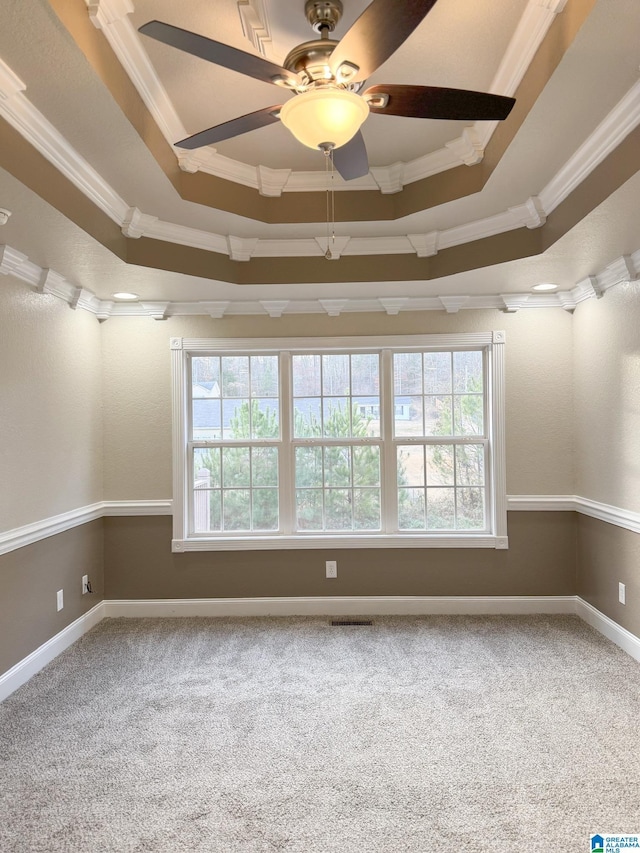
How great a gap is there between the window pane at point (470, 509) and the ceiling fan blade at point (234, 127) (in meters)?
3.15

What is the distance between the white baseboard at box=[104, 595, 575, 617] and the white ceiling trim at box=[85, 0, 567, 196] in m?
2.84

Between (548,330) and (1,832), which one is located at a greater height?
(548,330)

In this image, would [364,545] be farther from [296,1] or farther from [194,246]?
[296,1]

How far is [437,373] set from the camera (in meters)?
4.36

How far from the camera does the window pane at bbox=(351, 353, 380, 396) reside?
172 inches

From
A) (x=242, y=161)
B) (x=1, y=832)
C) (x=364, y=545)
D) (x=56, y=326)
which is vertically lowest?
(x=1, y=832)

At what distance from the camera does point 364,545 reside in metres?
4.24

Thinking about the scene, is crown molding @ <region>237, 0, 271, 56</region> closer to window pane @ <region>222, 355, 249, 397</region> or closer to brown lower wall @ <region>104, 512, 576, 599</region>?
window pane @ <region>222, 355, 249, 397</region>

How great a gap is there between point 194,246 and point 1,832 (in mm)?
2944

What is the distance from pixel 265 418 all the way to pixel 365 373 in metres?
0.85

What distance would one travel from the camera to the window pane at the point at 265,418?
14.4ft

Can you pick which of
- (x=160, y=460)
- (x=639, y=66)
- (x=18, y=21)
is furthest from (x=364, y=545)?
(x=18, y=21)

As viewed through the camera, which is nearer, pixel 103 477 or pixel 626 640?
pixel 626 640

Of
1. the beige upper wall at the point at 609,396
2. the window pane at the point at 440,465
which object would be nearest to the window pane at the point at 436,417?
the window pane at the point at 440,465
